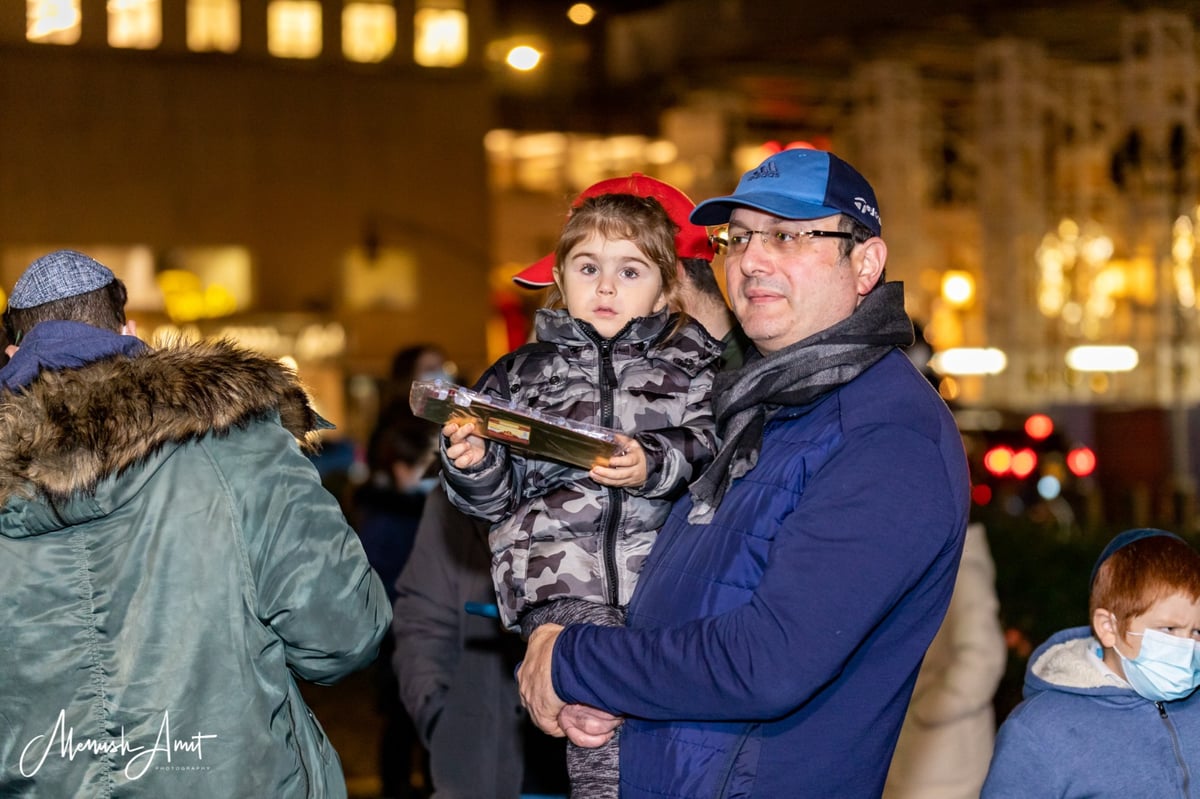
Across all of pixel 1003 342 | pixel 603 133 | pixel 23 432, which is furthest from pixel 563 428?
pixel 603 133

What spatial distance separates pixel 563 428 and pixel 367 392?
36.2 metres

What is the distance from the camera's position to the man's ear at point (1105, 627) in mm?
4211

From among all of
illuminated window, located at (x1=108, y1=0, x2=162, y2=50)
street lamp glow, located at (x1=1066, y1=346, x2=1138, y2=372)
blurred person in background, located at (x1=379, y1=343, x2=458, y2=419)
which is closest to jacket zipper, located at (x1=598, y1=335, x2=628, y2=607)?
blurred person in background, located at (x1=379, y1=343, x2=458, y2=419)

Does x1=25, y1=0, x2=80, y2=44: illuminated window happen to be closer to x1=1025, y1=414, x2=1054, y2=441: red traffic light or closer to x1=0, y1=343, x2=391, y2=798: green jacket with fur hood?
x1=1025, y1=414, x2=1054, y2=441: red traffic light

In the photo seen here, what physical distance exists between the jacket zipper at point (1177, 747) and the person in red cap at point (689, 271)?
4.80 feet

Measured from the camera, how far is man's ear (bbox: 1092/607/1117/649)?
4.21 m

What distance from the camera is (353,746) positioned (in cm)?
1174

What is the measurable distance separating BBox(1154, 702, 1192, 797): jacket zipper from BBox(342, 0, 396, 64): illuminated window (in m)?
38.5

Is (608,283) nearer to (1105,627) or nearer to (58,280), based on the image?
(58,280)

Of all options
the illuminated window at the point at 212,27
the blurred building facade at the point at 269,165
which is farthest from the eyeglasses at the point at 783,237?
the illuminated window at the point at 212,27

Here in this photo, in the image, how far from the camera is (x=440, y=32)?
42.2 meters

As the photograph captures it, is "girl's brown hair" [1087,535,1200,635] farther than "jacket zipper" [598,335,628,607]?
Yes

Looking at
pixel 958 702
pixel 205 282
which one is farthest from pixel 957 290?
pixel 958 702

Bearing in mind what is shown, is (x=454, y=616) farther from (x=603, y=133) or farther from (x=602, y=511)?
(x=603, y=133)
